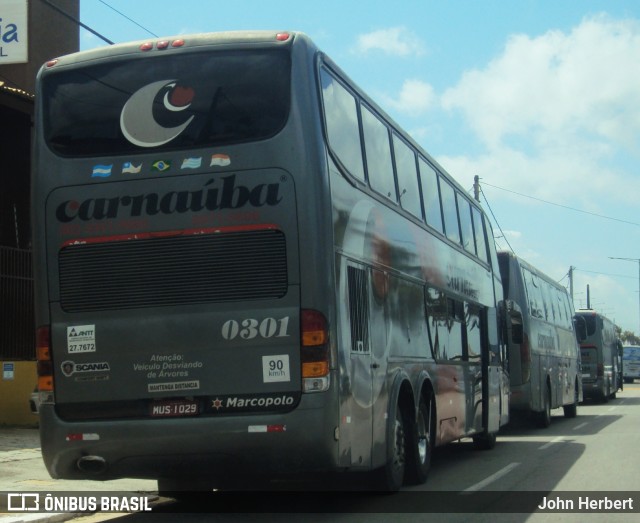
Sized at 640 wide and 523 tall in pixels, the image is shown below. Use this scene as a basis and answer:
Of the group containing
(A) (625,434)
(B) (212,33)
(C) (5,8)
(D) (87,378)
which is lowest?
(A) (625,434)

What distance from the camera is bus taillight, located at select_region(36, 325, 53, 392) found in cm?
902

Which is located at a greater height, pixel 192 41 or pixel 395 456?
pixel 192 41

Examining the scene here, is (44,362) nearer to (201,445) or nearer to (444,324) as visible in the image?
(201,445)

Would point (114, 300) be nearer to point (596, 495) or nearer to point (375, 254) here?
point (375, 254)

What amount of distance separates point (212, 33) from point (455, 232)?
22.8 ft

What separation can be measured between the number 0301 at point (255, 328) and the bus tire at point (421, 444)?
10.9 ft

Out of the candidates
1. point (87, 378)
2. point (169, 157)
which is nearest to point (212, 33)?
point (169, 157)

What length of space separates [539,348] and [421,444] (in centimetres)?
1099

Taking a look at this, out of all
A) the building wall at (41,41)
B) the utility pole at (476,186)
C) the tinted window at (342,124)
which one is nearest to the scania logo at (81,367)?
the tinted window at (342,124)

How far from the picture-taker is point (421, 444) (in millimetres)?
11656

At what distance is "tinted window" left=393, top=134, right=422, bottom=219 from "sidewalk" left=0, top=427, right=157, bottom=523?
4501 mm

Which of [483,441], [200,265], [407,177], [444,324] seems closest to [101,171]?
[200,265]

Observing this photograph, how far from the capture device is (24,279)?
2084 centimetres

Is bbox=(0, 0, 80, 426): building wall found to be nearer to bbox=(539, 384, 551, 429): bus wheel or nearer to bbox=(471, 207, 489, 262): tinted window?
bbox=(471, 207, 489, 262): tinted window
